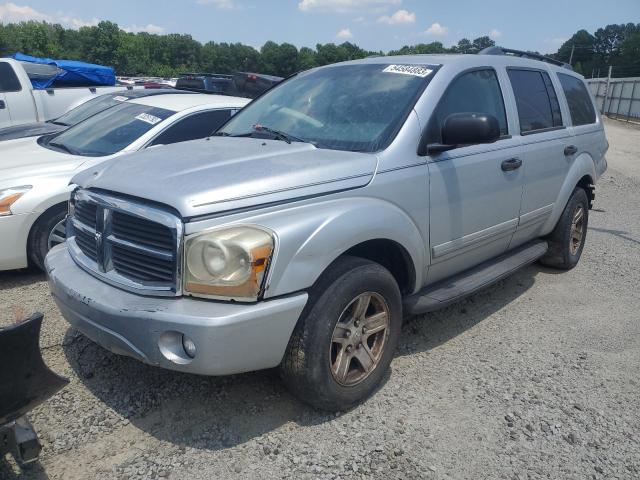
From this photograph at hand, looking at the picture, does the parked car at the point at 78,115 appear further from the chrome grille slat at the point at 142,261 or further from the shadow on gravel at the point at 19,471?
the shadow on gravel at the point at 19,471

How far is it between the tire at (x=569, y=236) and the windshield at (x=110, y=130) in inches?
154

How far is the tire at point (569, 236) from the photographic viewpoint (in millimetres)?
5445

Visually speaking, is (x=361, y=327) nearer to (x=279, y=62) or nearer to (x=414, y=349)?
(x=414, y=349)

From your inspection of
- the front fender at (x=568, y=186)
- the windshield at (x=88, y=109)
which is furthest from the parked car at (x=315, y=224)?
the windshield at (x=88, y=109)

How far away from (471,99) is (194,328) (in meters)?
2.62

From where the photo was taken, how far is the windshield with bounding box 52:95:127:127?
6.73 meters

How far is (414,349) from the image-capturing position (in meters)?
4.02

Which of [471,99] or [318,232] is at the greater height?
[471,99]

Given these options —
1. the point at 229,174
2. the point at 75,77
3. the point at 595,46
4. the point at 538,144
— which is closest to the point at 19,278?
the point at 229,174

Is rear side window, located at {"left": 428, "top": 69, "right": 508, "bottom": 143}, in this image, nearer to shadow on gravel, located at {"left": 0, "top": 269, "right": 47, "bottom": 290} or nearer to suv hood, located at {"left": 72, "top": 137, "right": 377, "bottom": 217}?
suv hood, located at {"left": 72, "top": 137, "right": 377, "bottom": 217}

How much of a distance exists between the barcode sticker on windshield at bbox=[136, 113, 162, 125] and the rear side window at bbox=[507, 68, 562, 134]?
10.7 ft

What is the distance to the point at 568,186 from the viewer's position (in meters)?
5.23

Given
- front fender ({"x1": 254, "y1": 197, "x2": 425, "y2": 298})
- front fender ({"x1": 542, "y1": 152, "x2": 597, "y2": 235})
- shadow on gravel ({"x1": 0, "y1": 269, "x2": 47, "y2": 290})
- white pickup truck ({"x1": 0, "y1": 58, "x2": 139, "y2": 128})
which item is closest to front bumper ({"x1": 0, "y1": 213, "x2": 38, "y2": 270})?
shadow on gravel ({"x1": 0, "y1": 269, "x2": 47, "y2": 290})

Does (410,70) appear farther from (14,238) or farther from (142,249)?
(14,238)
